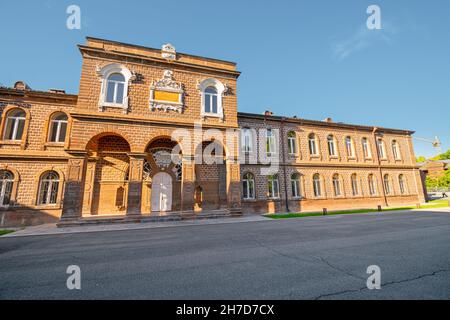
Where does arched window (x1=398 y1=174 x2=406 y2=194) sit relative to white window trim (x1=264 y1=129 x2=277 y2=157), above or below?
below

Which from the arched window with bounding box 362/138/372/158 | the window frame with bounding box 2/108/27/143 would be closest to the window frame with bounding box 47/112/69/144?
the window frame with bounding box 2/108/27/143

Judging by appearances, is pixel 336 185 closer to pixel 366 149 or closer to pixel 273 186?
pixel 366 149

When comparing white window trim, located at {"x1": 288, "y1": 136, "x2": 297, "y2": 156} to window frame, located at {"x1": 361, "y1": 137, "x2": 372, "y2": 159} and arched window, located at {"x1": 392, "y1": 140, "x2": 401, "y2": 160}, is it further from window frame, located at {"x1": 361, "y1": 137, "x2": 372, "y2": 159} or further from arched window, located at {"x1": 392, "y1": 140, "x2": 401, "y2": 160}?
arched window, located at {"x1": 392, "y1": 140, "x2": 401, "y2": 160}

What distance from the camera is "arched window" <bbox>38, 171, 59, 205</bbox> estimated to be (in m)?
12.8

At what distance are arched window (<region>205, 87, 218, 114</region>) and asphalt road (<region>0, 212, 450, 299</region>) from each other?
10498 millimetres

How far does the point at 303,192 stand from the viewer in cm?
1784

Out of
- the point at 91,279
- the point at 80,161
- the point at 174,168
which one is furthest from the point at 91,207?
the point at 91,279

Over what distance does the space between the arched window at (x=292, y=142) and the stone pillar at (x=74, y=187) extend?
54.1 feet

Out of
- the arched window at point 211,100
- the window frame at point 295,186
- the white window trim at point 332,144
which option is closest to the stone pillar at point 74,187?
the arched window at point 211,100

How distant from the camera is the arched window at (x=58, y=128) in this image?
13672 mm

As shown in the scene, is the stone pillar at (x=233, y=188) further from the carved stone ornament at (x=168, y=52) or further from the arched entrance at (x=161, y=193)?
the carved stone ornament at (x=168, y=52)

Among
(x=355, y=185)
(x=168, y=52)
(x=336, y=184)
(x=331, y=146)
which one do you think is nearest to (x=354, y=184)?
(x=355, y=185)
